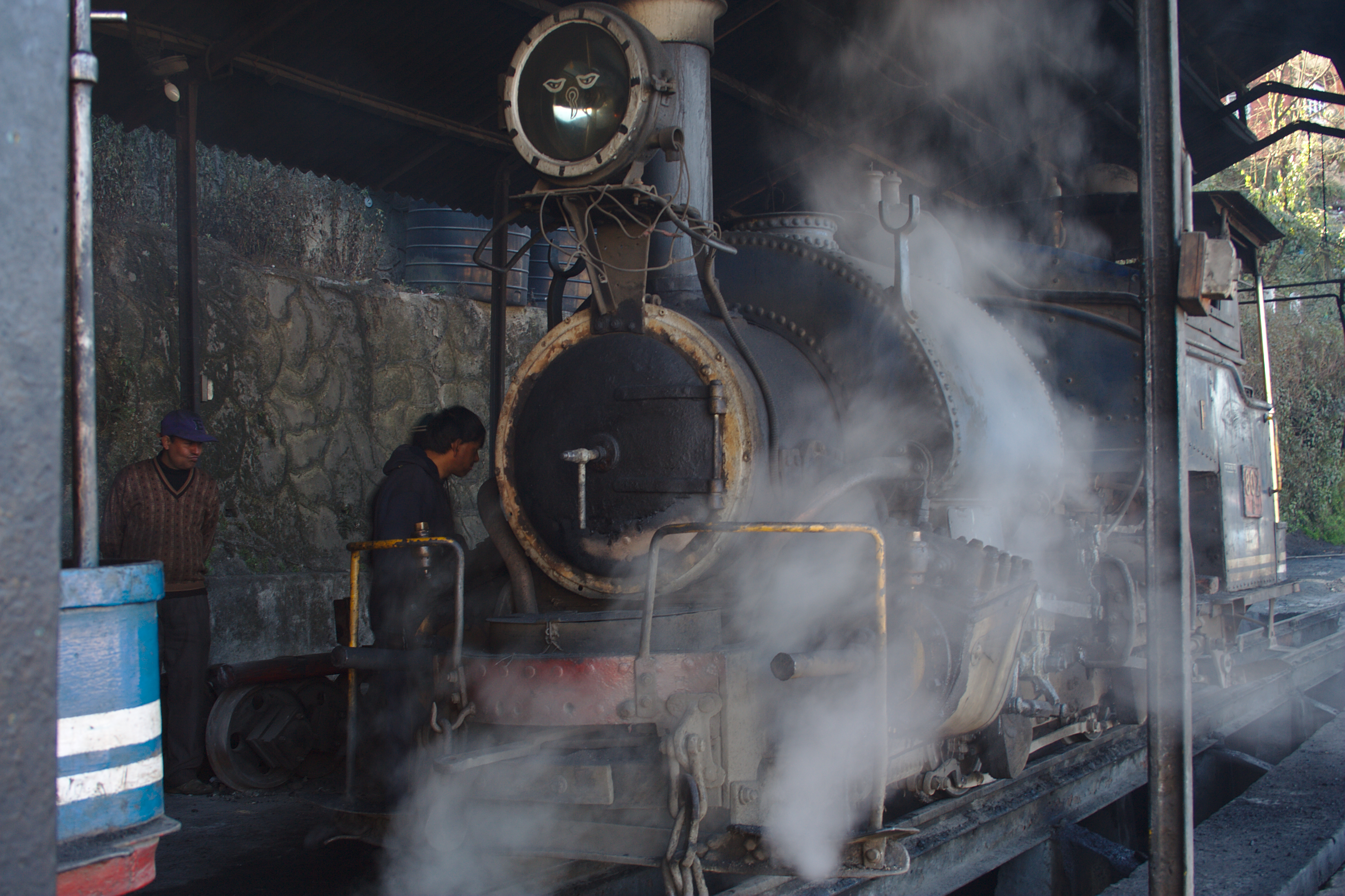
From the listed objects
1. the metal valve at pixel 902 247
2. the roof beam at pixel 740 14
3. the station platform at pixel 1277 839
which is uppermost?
the roof beam at pixel 740 14

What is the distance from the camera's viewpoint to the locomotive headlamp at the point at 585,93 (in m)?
3.05

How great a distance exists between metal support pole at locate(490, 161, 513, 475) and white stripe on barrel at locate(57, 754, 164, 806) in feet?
13.4

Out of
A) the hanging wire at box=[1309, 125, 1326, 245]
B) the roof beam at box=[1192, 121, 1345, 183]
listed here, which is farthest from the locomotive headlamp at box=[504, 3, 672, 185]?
the hanging wire at box=[1309, 125, 1326, 245]

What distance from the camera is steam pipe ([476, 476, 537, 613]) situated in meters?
3.39

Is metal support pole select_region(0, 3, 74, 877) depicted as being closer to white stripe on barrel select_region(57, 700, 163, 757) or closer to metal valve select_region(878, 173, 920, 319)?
white stripe on barrel select_region(57, 700, 163, 757)

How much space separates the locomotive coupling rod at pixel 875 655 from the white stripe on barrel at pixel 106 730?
4.22 ft

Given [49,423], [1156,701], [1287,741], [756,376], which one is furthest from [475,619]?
[1287,741]

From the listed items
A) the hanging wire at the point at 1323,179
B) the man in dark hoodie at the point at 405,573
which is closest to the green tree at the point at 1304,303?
the hanging wire at the point at 1323,179

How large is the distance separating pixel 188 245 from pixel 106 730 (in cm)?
482

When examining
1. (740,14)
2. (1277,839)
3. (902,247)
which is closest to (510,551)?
(902,247)

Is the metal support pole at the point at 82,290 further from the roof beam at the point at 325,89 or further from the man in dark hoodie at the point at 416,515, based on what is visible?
the roof beam at the point at 325,89

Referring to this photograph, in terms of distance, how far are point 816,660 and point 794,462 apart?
0.78 m

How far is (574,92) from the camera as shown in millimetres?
3168

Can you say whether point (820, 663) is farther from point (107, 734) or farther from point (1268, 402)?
point (1268, 402)
